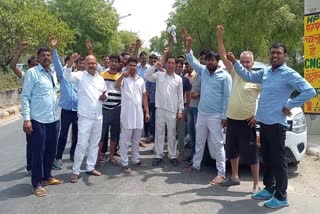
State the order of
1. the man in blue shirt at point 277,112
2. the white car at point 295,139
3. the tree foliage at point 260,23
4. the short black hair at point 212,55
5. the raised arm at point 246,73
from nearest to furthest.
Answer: the man in blue shirt at point 277,112 < the raised arm at point 246,73 < the short black hair at point 212,55 < the white car at point 295,139 < the tree foliage at point 260,23

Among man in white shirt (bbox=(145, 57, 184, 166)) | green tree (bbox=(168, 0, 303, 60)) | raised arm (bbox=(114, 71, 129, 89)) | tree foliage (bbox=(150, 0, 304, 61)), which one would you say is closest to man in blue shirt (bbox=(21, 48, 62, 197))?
raised arm (bbox=(114, 71, 129, 89))

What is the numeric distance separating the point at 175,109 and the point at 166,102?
204mm

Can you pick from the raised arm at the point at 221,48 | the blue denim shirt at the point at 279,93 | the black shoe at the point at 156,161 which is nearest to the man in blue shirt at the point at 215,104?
A: the raised arm at the point at 221,48

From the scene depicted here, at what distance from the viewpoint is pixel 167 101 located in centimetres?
689

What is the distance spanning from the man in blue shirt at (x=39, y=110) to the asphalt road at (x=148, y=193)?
14.9 inches

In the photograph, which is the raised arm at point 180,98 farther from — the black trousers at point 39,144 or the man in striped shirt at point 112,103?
the black trousers at point 39,144

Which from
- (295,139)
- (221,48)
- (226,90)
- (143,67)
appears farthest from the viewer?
(143,67)

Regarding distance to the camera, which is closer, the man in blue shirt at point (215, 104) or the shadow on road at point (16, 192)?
the shadow on road at point (16, 192)

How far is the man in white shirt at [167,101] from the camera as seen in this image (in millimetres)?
6891

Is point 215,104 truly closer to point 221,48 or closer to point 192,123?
point 221,48

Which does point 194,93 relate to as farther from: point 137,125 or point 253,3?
point 253,3

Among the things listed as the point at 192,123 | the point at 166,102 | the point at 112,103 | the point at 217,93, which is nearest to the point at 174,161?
the point at 192,123

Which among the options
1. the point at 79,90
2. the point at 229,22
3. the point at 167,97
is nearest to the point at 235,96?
the point at 167,97

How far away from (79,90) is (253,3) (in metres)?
11.3
